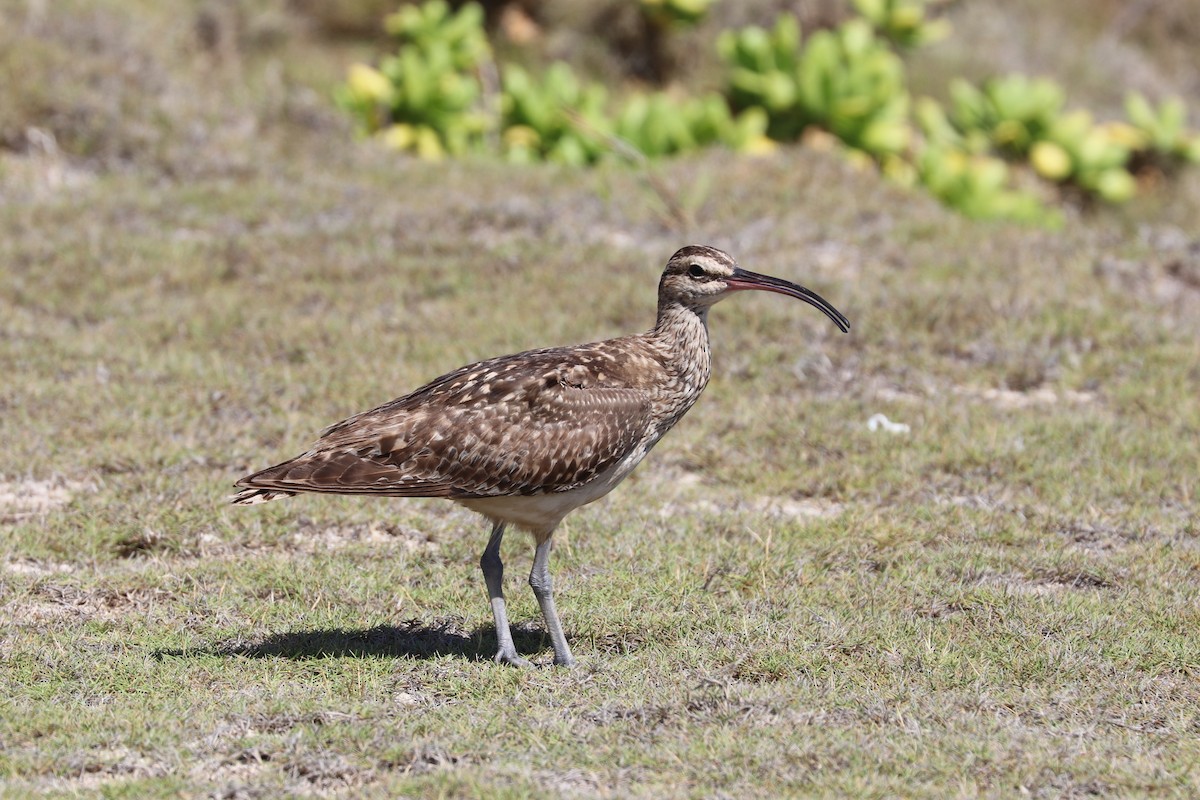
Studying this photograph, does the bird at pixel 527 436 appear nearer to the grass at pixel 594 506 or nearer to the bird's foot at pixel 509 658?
the bird's foot at pixel 509 658

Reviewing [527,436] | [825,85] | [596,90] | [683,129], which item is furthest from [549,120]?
[527,436]

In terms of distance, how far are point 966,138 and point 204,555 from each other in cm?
1259

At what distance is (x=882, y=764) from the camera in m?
5.61

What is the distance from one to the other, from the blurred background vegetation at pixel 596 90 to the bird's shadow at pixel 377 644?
23.2 ft

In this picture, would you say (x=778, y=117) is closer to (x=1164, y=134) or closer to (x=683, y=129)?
(x=683, y=129)

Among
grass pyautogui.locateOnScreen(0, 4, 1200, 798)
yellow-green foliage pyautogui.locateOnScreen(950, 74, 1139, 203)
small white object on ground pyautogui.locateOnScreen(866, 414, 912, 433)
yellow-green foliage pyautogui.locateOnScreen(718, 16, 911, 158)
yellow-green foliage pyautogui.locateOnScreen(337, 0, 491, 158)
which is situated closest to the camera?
grass pyautogui.locateOnScreen(0, 4, 1200, 798)

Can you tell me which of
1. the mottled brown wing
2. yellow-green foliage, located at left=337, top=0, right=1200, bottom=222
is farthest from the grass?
yellow-green foliage, located at left=337, top=0, right=1200, bottom=222

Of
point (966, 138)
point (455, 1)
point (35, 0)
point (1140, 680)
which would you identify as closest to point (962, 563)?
point (1140, 680)

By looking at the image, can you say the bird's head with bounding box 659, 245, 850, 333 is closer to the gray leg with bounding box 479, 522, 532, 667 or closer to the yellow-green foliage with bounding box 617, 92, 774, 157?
the gray leg with bounding box 479, 522, 532, 667

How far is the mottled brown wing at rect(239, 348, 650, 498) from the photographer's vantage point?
6.56 m

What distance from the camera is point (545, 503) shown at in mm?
6695

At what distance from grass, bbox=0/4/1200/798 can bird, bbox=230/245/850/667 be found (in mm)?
700

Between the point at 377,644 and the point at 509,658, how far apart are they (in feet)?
2.10

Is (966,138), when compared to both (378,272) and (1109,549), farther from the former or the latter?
(1109,549)
